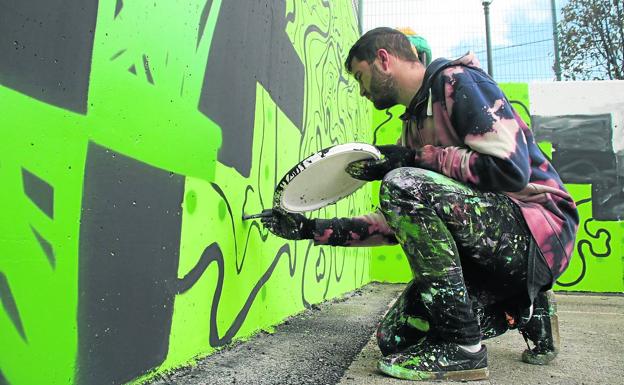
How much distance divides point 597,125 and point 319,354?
17.0 feet

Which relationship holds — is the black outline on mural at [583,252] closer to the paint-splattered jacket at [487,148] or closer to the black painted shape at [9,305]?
the paint-splattered jacket at [487,148]

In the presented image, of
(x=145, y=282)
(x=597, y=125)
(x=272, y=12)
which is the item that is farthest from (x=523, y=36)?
(x=145, y=282)

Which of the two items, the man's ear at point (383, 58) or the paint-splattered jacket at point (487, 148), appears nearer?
the paint-splattered jacket at point (487, 148)

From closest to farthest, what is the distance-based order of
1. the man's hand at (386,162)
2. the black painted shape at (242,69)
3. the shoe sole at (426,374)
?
the shoe sole at (426,374), the black painted shape at (242,69), the man's hand at (386,162)

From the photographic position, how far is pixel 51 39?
0.91m

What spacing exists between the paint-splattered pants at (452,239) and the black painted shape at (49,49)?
100 centimetres

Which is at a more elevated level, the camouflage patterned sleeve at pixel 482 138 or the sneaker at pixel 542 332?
the camouflage patterned sleeve at pixel 482 138

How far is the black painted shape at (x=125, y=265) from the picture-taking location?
1.04 metres

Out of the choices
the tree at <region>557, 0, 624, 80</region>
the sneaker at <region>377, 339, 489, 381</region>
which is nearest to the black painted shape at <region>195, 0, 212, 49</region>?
the sneaker at <region>377, 339, 489, 381</region>

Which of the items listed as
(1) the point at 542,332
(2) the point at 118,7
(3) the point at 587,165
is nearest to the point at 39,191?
(2) the point at 118,7

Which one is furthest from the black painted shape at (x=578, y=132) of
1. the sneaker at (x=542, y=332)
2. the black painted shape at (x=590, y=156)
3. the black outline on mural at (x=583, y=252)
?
the sneaker at (x=542, y=332)

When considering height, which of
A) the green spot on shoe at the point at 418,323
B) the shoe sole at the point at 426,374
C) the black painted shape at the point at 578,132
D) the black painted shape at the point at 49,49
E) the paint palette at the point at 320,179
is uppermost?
the black painted shape at the point at 578,132

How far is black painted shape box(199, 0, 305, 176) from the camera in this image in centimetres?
164

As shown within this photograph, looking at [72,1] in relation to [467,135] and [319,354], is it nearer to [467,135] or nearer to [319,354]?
[467,135]
